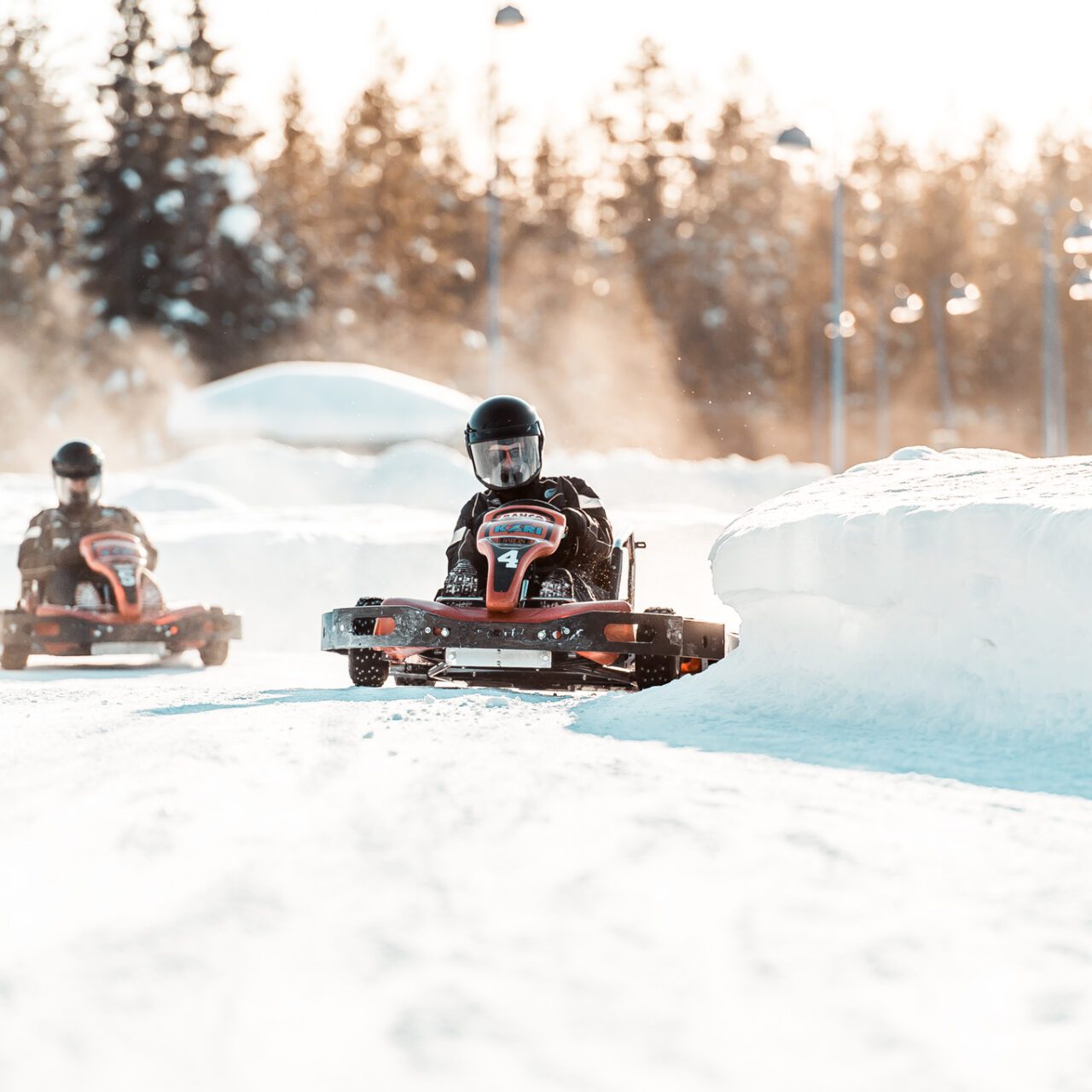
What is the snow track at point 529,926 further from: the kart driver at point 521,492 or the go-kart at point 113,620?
the go-kart at point 113,620

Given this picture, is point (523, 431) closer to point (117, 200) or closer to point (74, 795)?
point (74, 795)

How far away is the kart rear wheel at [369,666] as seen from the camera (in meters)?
8.77

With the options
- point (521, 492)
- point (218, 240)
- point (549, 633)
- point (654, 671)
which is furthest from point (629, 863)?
point (218, 240)

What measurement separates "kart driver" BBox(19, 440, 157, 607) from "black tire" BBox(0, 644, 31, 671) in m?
0.56

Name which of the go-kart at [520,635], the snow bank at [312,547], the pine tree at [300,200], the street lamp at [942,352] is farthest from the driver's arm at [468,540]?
the street lamp at [942,352]

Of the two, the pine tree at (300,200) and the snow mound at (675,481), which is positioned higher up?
the pine tree at (300,200)

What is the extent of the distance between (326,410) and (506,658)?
87.8ft

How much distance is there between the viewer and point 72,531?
12.1m

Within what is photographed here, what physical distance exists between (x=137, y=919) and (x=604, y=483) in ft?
76.0

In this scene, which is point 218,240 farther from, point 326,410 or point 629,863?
point 629,863

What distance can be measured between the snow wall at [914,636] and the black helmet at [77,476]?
5934 millimetres

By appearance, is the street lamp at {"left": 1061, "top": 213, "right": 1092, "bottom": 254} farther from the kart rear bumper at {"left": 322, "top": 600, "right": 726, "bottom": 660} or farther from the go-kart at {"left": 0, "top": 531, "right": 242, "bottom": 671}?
the kart rear bumper at {"left": 322, "top": 600, "right": 726, "bottom": 660}

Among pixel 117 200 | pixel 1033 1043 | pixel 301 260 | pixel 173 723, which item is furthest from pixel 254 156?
pixel 1033 1043

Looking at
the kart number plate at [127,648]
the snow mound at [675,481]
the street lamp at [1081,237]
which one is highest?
the street lamp at [1081,237]
